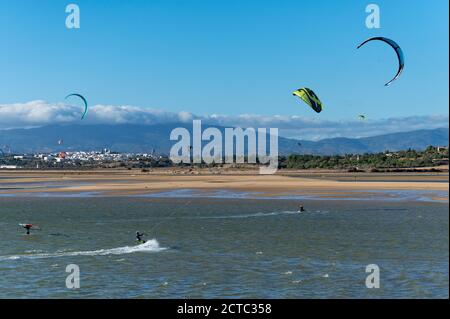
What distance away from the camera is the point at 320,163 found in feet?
399

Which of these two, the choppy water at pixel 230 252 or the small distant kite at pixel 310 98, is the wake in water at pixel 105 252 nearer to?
the choppy water at pixel 230 252

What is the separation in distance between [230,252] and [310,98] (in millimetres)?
15562

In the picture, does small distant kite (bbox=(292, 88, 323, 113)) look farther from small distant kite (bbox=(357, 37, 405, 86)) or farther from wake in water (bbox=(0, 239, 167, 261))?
wake in water (bbox=(0, 239, 167, 261))

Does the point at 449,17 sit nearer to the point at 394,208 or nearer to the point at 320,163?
the point at 394,208

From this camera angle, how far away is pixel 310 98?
123 ft

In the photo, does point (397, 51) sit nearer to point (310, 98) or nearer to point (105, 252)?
point (310, 98)

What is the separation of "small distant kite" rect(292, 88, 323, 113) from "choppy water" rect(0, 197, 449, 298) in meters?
6.08

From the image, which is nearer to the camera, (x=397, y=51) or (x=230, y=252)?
(x=230, y=252)

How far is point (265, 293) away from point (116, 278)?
481 cm

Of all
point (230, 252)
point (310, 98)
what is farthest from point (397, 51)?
point (230, 252)

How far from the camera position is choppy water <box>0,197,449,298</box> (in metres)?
18.4

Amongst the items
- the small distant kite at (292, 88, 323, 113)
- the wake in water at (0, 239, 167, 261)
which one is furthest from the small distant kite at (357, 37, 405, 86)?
the wake in water at (0, 239, 167, 261)

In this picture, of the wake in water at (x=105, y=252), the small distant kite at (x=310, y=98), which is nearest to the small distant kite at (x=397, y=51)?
the small distant kite at (x=310, y=98)
